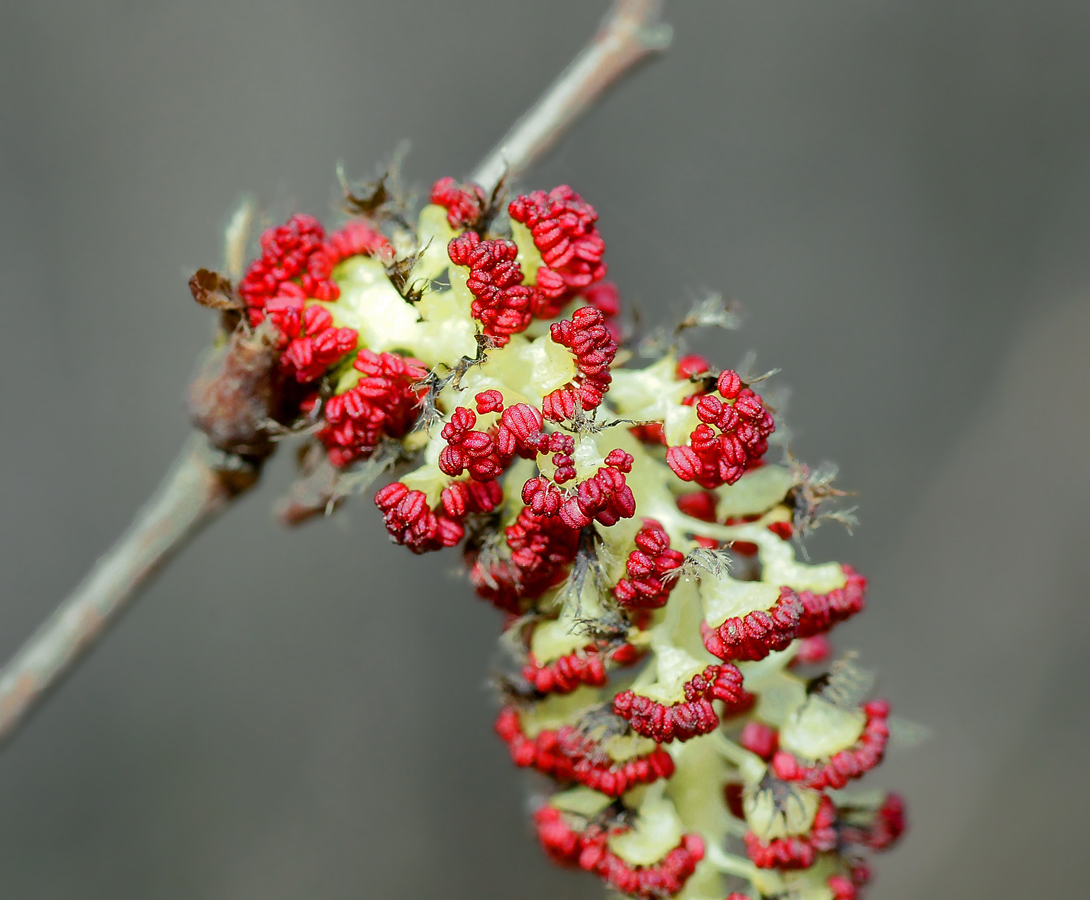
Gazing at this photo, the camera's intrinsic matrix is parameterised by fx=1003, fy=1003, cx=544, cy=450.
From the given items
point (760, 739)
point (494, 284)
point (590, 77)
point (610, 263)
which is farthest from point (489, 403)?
point (610, 263)

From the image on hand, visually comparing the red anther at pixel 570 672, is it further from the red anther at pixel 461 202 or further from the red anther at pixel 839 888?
the red anther at pixel 461 202

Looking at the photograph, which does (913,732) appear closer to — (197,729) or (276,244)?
(276,244)

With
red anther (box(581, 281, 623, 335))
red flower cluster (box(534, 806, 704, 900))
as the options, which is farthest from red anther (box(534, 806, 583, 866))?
red anther (box(581, 281, 623, 335))

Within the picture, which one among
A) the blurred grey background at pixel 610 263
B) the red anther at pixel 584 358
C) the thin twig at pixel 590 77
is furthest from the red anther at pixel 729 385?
the blurred grey background at pixel 610 263

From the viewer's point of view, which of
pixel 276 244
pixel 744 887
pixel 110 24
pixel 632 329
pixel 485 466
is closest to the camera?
pixel 485 466

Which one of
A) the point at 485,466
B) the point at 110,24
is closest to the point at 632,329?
the point at 485,466

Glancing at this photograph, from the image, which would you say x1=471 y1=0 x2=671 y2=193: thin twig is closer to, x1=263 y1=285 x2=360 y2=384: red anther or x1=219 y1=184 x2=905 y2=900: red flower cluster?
x1=219 y1=184 x2=905 y2=900: red flower cluster

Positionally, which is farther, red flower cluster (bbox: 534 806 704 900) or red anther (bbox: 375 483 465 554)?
red flower cluster (bbox: 534 806 704 900)
